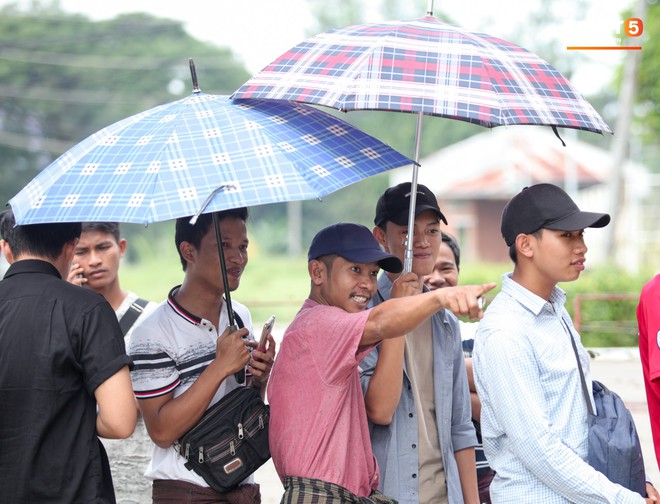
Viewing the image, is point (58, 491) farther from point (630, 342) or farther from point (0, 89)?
point (0, 89)

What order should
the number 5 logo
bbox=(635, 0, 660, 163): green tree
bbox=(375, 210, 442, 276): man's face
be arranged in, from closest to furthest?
bbox=(375, 210, 442, 276): man's face → the number 5 logo → bbox=(635, 0, 660, 163): green tree

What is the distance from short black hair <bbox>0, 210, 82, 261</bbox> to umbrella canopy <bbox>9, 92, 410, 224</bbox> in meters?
0.09

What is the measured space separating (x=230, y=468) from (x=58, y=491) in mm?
622

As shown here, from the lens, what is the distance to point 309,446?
10.2ft

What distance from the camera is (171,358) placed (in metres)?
3.46

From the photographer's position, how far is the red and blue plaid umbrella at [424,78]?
3.17 metres

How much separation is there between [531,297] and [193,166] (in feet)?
3.92

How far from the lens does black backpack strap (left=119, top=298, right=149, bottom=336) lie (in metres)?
4.41

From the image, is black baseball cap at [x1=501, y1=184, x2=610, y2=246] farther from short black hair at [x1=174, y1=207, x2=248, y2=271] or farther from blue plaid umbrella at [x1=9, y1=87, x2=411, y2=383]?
short black hair at [x1=174, y1=207, x2=248, y2=271]

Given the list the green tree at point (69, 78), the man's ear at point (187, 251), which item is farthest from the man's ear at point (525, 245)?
the green tree at point (69, 78)

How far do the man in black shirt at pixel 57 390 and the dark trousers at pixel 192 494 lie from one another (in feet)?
1.41

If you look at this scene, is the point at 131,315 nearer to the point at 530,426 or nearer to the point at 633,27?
the point at 530,426

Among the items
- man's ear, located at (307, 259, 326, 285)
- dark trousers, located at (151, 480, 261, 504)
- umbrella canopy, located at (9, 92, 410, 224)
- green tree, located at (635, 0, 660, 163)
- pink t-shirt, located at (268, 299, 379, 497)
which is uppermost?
green tree, located at (635, 0, 660, 163)

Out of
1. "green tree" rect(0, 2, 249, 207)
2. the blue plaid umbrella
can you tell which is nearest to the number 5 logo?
the blue plaid umbrella
